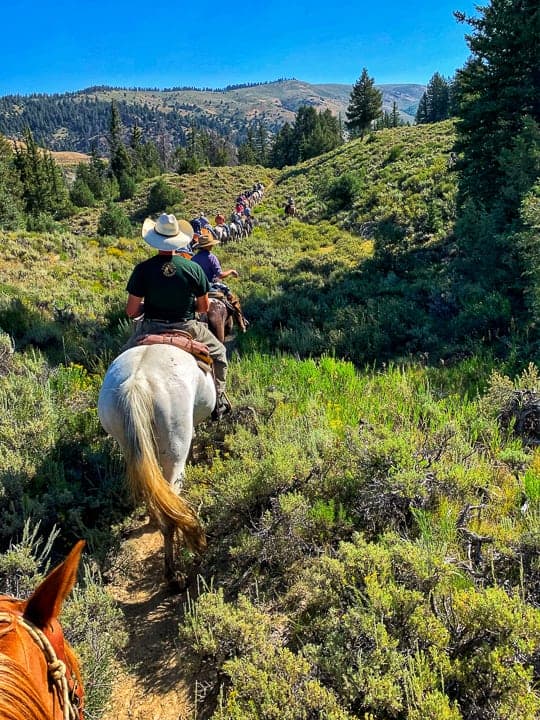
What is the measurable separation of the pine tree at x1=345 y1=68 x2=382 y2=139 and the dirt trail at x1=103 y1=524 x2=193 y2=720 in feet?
171

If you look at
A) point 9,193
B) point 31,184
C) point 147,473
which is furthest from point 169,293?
point 31,184

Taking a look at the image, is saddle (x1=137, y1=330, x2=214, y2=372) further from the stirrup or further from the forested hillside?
the forested hillside

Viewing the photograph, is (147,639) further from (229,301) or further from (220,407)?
(229,301)

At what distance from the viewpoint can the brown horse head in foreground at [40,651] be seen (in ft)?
3.71

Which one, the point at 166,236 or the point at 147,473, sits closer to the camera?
the point at 147,473

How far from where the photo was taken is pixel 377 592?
7.21ft

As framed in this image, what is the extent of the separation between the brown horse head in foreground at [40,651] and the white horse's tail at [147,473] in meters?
1.61

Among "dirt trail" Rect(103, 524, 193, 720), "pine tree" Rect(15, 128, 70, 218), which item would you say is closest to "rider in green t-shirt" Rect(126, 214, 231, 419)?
"dirt trail" Rect(103, 524, 193, 720)

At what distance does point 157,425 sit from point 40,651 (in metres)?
2.09

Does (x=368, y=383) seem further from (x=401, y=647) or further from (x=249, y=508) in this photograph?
(x=401, y=647)

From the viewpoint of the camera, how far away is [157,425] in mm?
3340

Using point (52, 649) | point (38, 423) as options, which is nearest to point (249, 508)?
point (52, 649)

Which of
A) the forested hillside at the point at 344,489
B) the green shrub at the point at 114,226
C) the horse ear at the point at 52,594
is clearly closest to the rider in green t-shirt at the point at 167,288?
the forested hillside at the point at 344,489

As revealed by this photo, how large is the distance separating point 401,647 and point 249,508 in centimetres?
157
